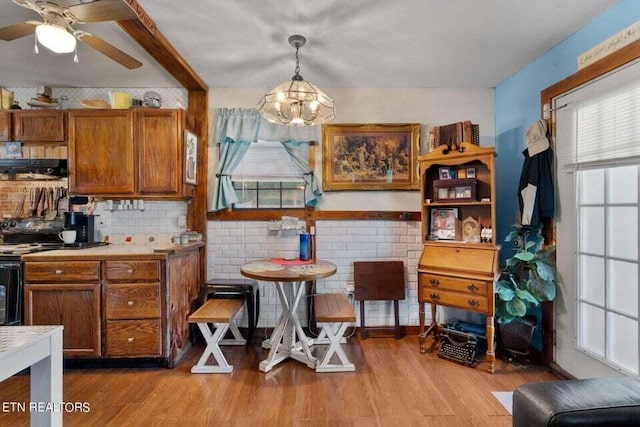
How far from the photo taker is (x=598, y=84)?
211 centimetres

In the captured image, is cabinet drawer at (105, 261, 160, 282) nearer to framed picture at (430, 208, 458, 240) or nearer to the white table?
the white table

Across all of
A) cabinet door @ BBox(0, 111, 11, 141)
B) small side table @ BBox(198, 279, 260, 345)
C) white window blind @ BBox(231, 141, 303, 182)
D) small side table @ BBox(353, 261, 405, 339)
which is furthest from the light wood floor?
cabinet door @ BBox(0, 111, 11, 141)

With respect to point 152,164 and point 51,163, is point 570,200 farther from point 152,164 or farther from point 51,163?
point 51,163

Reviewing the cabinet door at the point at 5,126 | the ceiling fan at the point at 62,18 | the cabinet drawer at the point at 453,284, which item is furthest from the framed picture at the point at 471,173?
the cabinet door at the point at 5,126

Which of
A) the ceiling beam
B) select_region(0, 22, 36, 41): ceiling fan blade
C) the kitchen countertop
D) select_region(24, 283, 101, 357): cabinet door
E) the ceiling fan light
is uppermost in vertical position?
the ceiling beam

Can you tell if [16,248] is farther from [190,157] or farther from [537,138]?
[537,138]

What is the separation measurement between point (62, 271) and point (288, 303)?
1.79m

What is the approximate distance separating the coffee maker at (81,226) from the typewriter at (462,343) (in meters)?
3.40

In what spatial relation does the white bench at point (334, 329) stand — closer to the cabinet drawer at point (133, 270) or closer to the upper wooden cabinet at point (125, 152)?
the cabinet drawer at point (133, 270)

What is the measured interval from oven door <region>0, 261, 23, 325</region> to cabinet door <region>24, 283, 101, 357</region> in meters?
0.09

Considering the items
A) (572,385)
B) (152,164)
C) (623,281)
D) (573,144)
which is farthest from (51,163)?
(623,281)

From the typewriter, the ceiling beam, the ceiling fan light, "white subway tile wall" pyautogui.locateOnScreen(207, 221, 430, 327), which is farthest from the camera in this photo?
"white subway tile wall" pyautogui.locateOnScreen(207, 221, 430, 327)

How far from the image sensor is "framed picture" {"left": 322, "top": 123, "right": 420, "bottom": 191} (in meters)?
3.25

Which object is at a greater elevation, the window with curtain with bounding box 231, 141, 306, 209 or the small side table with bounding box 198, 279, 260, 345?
the window with curtain with bounding box 231, 141, 306, 209
